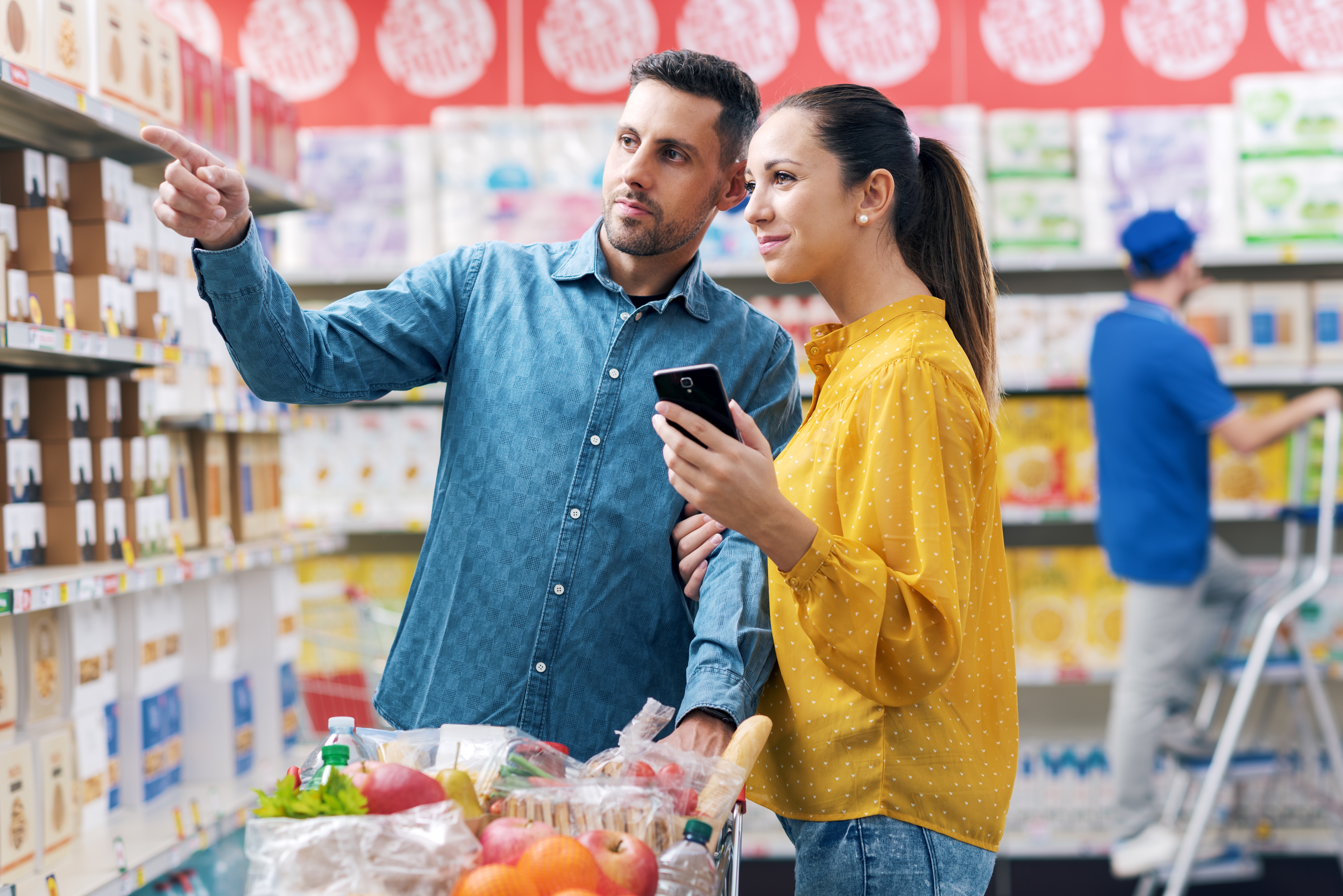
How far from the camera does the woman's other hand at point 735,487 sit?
1.15 meters

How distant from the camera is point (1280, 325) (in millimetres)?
3799

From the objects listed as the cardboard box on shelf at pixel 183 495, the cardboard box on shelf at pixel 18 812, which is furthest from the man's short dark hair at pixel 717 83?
the cardboard box on shelf at pixel 18 812

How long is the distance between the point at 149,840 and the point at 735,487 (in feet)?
6.60

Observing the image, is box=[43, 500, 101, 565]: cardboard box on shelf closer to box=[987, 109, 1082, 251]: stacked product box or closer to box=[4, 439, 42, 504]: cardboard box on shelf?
box=[4, 439, 42, 504]: cardboard box on shelf

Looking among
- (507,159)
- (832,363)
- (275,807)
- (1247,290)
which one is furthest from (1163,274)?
(275,807)

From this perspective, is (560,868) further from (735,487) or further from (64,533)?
(64,533)

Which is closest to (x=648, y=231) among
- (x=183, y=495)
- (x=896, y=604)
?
(x=896, y=604)

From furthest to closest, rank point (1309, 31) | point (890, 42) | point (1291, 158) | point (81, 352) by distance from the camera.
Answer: point (890, 42)
point (1309, 31)
point (1291, 158)
point (81, 352)

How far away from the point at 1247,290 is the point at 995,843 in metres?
3.09

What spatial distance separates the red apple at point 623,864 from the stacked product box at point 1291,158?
3550 millimetres

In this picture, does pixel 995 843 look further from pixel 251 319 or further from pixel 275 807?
pixel 251 319

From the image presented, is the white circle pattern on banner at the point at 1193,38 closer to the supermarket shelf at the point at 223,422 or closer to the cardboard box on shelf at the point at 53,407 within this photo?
the supermarket shelf at the point at 223,422

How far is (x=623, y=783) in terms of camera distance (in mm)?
1129

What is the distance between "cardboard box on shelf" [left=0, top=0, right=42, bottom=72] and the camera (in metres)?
2.00
